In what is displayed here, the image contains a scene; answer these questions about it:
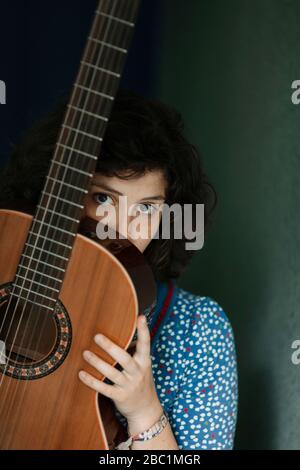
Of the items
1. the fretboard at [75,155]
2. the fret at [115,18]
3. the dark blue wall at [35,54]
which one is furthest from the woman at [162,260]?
the dark blue wall at [35,54]

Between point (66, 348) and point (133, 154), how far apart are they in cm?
36

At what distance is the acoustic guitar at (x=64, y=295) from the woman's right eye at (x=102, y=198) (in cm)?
14

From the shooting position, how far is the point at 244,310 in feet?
5.33

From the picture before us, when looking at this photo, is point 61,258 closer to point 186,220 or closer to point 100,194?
point 100,194

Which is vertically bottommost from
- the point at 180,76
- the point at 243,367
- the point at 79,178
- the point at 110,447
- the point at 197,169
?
the point at 110,447

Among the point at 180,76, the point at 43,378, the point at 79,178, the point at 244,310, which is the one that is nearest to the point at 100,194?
Result: the point at 79,178

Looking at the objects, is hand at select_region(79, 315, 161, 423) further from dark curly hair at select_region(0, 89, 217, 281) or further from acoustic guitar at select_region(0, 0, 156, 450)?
dark curly hair at select_region(0, 89, 217, 281)

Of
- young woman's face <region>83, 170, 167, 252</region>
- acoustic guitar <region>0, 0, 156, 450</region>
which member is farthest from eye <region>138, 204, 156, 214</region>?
acoustic guitar <region>0, 0, 156, 450</region>

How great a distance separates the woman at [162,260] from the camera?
1145 mm

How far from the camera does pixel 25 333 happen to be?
1.04 meters

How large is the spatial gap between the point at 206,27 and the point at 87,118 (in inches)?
41.1

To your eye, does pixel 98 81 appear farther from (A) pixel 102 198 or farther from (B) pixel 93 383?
(B) pixel 93 383

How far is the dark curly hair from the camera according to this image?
3.78 feet

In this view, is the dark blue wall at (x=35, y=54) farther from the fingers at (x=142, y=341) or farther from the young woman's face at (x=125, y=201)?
the fingers at (x=142, y=341)
